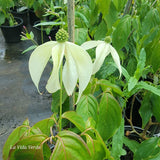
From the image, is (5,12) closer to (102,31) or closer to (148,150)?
(102,31)

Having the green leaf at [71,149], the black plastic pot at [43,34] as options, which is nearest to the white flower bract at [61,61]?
the green leaf at [71,149]

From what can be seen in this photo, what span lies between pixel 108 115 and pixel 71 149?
6.6 inches

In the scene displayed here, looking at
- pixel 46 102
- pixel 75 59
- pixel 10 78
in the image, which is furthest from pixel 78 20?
pixel 10 78

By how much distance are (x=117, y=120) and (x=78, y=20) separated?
0.47m

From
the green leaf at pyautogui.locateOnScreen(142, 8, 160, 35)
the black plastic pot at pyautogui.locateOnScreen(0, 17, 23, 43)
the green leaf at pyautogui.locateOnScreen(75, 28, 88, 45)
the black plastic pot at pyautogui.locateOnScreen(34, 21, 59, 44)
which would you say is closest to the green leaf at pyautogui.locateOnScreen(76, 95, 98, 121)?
the green leaf at pyautogui.locateOnScreen(75, 28, 88, 45)

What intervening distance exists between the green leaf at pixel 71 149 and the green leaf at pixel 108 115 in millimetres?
146

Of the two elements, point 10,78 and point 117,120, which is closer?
point 117,120

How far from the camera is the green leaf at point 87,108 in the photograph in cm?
52

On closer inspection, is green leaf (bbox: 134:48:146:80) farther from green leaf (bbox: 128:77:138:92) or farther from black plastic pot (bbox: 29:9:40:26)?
black plastic pot (bbox: 29:9:40:26)

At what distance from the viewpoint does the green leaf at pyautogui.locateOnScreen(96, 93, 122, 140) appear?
501 millimetres

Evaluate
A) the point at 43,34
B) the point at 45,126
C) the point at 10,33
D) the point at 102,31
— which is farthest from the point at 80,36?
the point at 10,33

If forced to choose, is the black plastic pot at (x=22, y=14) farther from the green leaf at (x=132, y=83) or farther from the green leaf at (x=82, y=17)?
the green leaf at (x=132, y=83)

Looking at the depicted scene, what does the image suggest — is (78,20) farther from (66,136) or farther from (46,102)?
(46,102)

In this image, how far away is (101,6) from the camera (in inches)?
21.3
